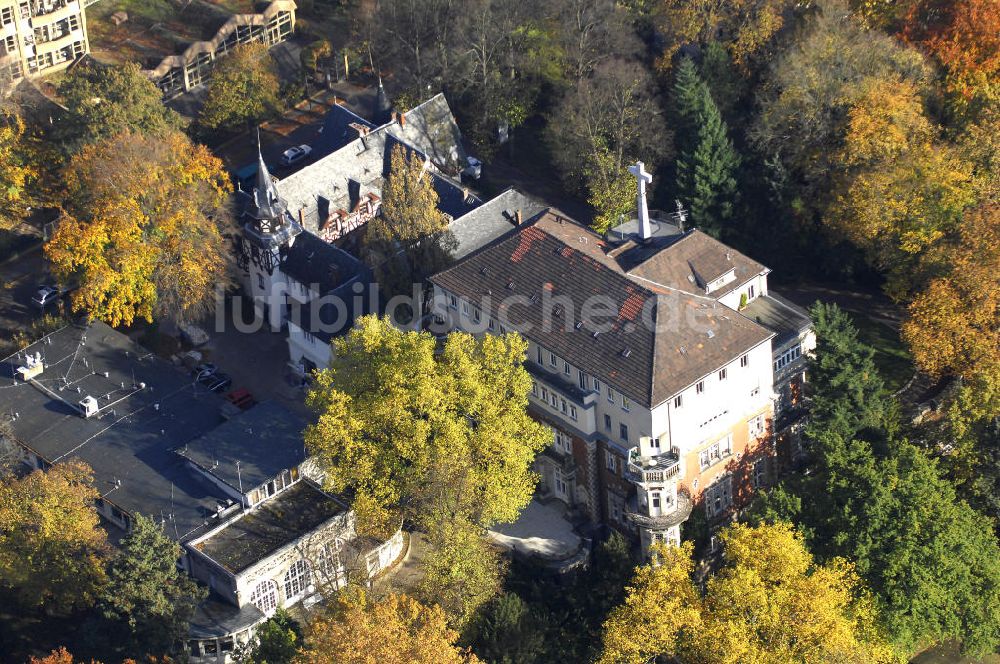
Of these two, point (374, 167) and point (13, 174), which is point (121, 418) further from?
point (374, 167)


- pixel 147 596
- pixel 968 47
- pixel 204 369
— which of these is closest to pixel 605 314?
pixel 204 369

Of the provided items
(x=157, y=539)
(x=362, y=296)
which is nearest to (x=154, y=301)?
(x=362, y=296)

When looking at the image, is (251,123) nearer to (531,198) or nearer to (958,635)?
(531,198)

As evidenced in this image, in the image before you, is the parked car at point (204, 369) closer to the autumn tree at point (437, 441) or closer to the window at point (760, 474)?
the autumn tree at point (437, 441)

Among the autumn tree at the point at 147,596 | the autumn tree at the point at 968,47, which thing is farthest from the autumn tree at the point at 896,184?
the autumn tree at the point at 147,596

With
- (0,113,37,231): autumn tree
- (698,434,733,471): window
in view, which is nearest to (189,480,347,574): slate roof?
(698,434,733,471): window

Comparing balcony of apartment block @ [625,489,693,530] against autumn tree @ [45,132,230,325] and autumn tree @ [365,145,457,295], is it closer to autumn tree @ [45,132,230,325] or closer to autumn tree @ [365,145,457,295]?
autumn tree @ [365,145,457,295]
